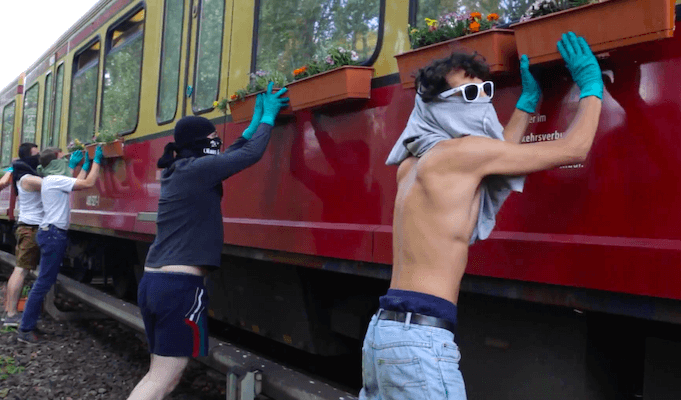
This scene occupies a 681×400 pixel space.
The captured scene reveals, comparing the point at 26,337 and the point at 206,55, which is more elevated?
the point at 206,55

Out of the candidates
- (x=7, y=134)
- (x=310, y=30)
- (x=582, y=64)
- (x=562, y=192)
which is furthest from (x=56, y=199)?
(x=7, y=134)

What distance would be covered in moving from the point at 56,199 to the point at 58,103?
2.04 m

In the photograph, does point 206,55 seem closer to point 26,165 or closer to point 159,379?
point 159,379

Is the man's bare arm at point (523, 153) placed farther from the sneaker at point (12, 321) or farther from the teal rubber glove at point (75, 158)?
the sneaker at point (12, 321)

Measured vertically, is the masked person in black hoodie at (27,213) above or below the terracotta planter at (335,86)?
below

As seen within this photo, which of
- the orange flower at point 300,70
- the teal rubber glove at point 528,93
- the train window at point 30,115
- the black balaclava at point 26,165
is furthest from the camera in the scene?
the train window at point 30,115

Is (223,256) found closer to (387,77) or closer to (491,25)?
(387,77)

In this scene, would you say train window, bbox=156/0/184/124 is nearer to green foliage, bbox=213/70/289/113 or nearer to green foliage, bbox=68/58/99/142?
green foliage, bbox=213/70/289/113

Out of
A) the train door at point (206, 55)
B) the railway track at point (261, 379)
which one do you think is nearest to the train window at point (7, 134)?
the train door at point (206, 55)

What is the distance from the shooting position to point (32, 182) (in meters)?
6.55

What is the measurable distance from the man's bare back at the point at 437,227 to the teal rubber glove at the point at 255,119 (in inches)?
60.8

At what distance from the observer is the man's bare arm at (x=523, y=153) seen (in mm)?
1850

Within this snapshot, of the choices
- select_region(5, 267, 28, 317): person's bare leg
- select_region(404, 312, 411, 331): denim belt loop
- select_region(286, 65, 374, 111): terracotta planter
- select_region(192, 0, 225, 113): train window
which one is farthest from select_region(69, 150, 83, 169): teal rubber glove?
select_region(404, 312, 411, 331): denim belt loop

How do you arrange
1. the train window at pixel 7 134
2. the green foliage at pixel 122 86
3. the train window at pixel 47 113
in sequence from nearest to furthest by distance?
the green foliage at pixel 122 86, the train window at pixel 47 113, the train window at pixel 7 134
